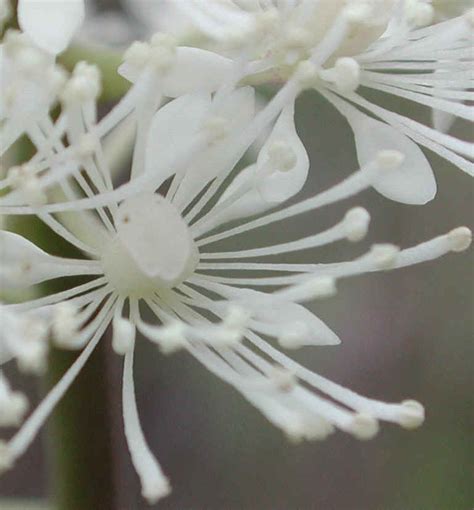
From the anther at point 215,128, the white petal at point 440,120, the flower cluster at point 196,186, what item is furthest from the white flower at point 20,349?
the white petal at point 440,120

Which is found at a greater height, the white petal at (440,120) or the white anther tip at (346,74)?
the white anther tip at (346,74)

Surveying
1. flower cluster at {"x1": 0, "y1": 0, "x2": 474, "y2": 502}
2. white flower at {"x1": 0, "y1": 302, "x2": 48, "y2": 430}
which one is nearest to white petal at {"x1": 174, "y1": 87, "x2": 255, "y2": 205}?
flower cluster at {"x1": 0, "y1": 0, "x2": 474, "y2": 502}

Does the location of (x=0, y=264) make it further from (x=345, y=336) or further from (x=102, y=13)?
(x=345, y=336)

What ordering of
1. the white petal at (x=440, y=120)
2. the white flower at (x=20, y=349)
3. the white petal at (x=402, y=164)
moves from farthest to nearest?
the white petal at (x=440, y=120) → the white petal at (x=402, y=164) → the white flower at (x=20, y=349)

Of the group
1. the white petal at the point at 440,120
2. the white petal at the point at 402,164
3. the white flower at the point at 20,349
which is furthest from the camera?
the white petal at the point at 440,120

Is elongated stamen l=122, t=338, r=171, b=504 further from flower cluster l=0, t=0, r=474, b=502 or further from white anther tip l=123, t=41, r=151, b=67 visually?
white anther tip l=123, t=41, r=151, b=67

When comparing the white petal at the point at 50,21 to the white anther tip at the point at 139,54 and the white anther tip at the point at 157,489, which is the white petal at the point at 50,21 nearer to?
the white anther tip at the point at 139,54

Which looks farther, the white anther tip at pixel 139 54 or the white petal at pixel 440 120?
the white petal at pixel 440 120
